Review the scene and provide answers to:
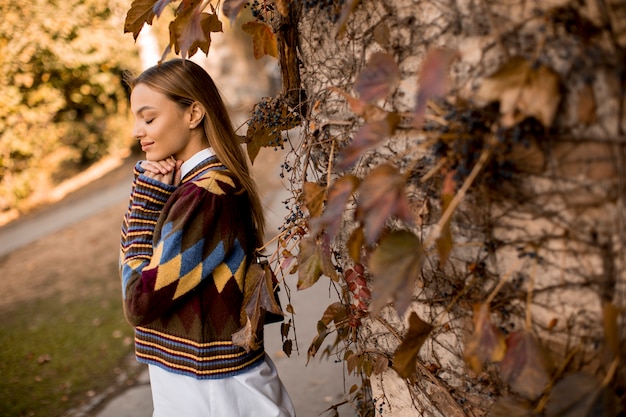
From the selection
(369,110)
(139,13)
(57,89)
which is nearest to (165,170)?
(139,13)

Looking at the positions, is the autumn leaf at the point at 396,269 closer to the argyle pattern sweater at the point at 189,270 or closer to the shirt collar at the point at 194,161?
the argyle pattern sweater at the point at 189,270

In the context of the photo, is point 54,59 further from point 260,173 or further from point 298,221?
point 298,221

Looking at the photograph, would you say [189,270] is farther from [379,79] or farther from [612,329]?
[612,329]

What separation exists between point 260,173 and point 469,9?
6976 mm

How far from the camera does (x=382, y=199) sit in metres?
1.04

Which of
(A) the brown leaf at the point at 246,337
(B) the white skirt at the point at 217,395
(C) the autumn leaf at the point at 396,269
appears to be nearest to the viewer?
(C) the autumn leaf at the point at 396,269

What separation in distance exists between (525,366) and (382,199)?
1.43ft

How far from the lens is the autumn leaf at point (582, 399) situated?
95 centimetres

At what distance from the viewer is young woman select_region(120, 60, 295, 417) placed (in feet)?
5.06

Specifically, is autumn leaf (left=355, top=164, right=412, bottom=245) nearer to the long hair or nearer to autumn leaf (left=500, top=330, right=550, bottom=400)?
autumn leaf (left=500, top=330, right=550, bottom=400)

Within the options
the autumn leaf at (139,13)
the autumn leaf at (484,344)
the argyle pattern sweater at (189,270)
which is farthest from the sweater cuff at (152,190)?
the autumn leaf at (484,344)

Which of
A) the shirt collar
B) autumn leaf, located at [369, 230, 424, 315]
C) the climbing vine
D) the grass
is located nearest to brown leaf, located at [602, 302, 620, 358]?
the climbing vine

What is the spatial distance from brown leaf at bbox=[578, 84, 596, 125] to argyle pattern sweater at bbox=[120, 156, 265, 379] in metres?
1.03

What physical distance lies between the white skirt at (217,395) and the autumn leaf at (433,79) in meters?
1.10
